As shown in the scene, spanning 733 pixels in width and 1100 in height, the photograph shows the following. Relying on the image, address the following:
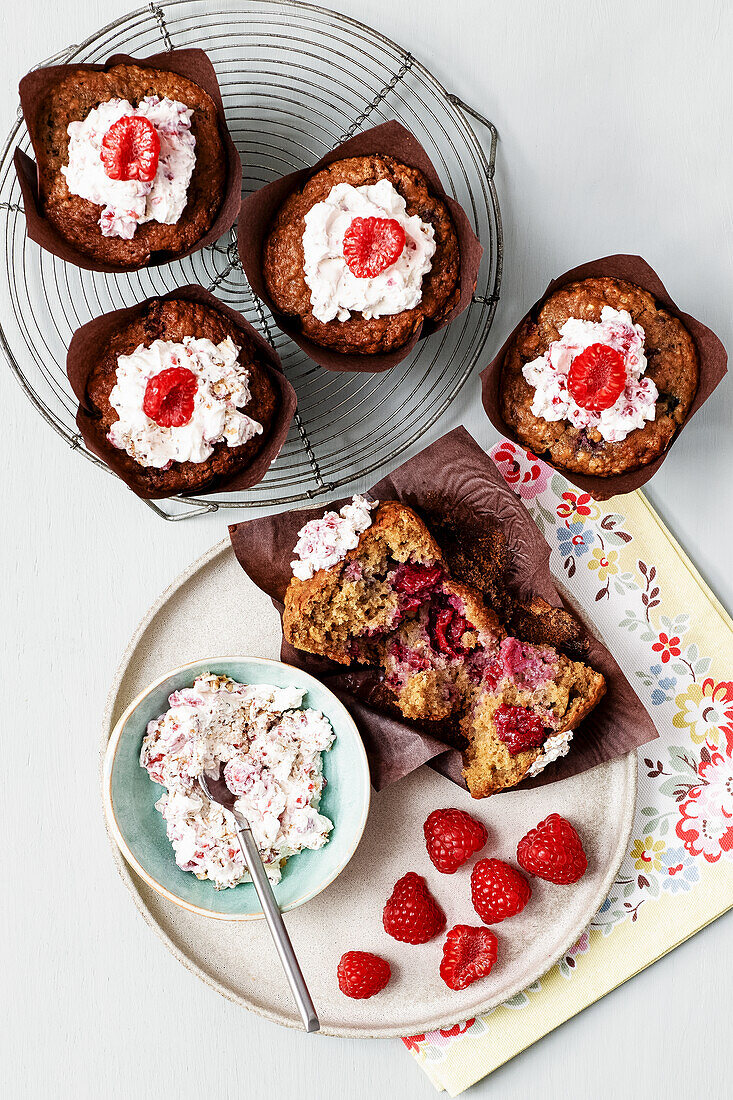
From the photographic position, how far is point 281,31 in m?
3.10

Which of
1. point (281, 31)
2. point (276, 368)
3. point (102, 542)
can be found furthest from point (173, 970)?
point (281, 31)

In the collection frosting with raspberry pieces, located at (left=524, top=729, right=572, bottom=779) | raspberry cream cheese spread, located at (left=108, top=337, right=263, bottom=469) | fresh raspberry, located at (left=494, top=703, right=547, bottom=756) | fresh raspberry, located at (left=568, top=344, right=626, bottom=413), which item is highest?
raspberry cream cheese spread, located at (left=108, top=337, right=263, bottom=469)

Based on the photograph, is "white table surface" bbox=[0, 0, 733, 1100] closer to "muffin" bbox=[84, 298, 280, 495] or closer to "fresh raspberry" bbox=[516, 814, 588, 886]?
"muffin" bbox=[84, 298, 280, 495]

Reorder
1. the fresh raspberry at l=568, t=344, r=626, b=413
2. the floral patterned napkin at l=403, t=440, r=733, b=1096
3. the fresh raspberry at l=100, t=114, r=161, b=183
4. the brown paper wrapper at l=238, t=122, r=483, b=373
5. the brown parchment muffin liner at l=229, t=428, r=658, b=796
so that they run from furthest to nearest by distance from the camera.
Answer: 1. the floral patterned napkin at l=403, t=440, r=733, b=1096
2. the brown parchment muffin liner at l=229, t=428, r=658, b=796
3. the brown paper wrapper at l=238, t=122, r=483, b=373
4. the fresh raspberry at l=568, t=344, r=626, b=413
5. the fresh raspberry at l=100, t=114, r=161, b=183

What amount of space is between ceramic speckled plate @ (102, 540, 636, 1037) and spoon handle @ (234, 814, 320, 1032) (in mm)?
383

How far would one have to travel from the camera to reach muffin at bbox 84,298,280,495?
8.82 ft

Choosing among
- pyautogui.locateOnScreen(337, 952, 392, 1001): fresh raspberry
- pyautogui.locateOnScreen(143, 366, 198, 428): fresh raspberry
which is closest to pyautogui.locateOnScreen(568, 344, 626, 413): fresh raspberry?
pyautogui.locateOnScreen(143, 366, 198, 428): fresh raspberry

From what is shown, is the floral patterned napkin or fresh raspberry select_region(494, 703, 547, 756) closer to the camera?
fresh raspberry select_region(494, 703, 547, 756)

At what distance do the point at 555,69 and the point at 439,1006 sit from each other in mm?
3361

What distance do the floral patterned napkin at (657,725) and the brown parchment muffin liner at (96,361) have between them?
2.70 ft

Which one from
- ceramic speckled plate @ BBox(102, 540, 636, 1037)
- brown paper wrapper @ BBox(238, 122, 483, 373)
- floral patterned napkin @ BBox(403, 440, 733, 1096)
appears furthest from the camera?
floral patterned napkin @ BBox(403, 440, 733, 1096)

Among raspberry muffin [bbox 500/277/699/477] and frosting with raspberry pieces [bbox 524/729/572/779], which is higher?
raspberry muffin [bbox 500/277/699/477]

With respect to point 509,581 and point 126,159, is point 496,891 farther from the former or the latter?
point 126,159

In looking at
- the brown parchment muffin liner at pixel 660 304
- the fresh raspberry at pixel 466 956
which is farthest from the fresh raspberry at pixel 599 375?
the fresh raspberry at pixel 466 956
